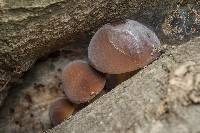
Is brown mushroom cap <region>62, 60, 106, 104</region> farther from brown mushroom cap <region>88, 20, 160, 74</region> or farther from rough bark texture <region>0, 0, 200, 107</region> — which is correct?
rough bark texture <region>0, 0, 200, 107</region>

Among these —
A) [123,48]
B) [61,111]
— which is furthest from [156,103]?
[61,111]

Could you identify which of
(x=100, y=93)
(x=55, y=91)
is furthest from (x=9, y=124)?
(x=100, y=93)

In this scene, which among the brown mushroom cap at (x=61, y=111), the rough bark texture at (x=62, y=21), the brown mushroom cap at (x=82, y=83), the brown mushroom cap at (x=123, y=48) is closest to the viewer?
the rough bark texture at (x=62, y=21)

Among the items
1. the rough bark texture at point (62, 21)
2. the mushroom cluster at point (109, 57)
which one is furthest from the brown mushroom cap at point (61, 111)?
the rough bark texture at point (62, 21)

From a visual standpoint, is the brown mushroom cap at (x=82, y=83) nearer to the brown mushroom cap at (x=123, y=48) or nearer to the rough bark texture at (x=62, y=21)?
the brown mushroom cap at (x=123, y=48)

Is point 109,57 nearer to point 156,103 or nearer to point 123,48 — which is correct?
point 123,48

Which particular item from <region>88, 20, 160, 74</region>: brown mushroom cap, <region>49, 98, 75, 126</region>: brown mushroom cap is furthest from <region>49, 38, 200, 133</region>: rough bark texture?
<region>49, 98, 75, 126</region>: brown mushroom cap
